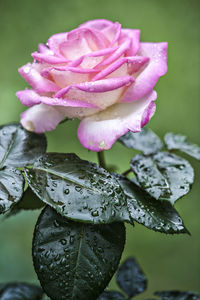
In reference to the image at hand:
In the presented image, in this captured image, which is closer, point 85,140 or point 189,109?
point 85,140

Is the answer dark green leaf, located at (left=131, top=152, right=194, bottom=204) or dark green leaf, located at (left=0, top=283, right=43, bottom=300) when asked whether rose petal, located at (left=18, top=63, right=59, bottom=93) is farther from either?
dark green leaf, located at (left=0, top=283, right=43, bottom=300)

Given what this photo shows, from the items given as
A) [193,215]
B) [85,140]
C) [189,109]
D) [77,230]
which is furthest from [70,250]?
[189,109]

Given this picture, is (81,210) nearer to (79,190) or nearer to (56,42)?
(79,190)

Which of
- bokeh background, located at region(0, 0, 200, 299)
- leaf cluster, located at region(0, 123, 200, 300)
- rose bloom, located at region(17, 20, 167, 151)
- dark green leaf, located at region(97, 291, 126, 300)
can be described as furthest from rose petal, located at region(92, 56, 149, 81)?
bokeh background, located at region(0, 0, 200, 299)

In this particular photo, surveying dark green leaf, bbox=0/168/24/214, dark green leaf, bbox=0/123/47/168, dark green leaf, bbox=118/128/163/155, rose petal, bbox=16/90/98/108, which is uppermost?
rose petal, bbox=16/90/98/108

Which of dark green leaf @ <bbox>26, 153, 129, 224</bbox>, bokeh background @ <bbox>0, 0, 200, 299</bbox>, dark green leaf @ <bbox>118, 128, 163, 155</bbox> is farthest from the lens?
bokeh background @ <bbox>0, 0, 200, 299</bbox>

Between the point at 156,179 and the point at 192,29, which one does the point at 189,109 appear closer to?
the point at 192,29

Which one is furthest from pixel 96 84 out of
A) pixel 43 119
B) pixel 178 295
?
pixel 178 295

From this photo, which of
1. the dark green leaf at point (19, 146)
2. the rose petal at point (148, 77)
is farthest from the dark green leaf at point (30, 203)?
the rose petal at point (148, 77)
